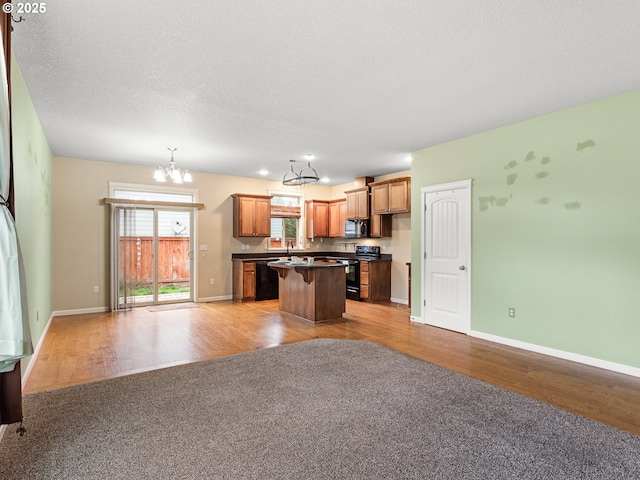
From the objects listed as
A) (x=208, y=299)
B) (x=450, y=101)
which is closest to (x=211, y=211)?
(x=208, y=299)

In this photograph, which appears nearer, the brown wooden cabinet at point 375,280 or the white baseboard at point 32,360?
the white baseboard at point 32,360

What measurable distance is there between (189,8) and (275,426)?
9.42 feet

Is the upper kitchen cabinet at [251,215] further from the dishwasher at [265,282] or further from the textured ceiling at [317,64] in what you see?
the textured ceiling at [317,64]

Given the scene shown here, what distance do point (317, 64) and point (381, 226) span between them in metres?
5.00

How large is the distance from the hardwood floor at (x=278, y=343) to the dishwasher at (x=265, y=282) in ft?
4.00

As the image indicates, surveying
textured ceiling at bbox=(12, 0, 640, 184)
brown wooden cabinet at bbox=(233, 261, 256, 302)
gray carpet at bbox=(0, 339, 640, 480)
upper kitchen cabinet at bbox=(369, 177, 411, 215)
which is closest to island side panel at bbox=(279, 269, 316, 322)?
brown wooden cabinet at bbox=(233, 261, 256, 302)

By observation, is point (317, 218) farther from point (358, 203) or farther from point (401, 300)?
point (401, 300)

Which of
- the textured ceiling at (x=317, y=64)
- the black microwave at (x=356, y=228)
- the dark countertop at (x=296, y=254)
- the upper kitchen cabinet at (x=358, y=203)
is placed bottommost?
the dark countertop at (x=296, y=254)

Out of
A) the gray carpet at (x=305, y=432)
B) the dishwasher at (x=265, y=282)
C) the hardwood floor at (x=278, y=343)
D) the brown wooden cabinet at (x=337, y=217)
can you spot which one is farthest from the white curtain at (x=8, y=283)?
the brown wooden cabinet at (x=337, y=217)

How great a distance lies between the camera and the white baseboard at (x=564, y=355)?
3.52 metres

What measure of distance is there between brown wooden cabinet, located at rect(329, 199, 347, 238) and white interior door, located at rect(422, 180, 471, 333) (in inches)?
136

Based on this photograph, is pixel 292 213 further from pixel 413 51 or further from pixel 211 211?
pixel 413 51

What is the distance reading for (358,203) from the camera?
320 inches

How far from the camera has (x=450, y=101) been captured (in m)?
3.75
